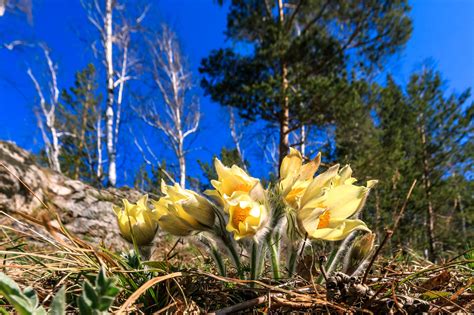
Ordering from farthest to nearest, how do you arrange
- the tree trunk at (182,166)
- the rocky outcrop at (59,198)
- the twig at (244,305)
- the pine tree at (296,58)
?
the tree trunk at (182,166) → the pine tree at (296,58) → the rocky outcrop at (59,198) → the twig at (244,305)

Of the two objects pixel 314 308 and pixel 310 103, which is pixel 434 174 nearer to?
pixel 310 103

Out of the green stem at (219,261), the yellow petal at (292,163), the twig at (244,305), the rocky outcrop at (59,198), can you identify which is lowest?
the twig at (244,305)

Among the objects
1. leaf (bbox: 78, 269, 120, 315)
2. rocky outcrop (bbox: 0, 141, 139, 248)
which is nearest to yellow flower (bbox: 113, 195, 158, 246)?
leaf (bbox: 78, 269, 120, 315)

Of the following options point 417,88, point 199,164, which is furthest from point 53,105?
point 417,88

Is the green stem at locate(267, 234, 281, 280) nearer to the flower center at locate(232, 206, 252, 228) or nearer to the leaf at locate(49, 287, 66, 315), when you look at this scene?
the flower center at locate(232, 206, 252, 228)

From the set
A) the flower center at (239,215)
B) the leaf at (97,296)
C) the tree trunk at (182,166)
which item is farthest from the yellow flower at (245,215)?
the tree trunk at (182,166)

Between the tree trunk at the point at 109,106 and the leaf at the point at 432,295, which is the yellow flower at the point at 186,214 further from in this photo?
the tree trunk at the point at 109,106
